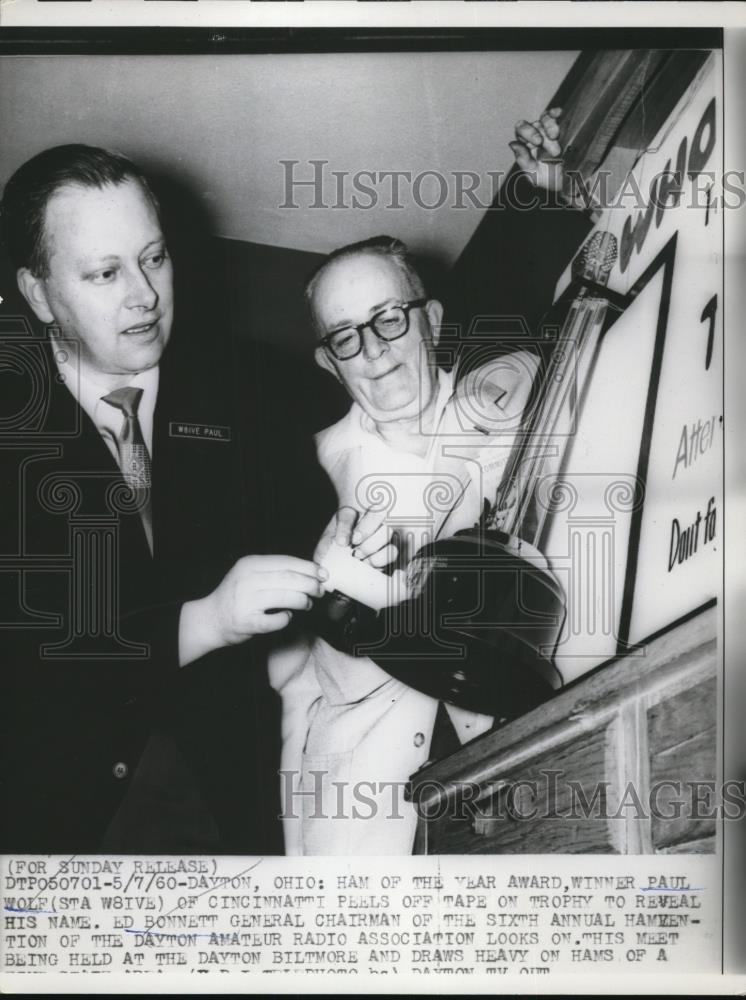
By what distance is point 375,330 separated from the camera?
2035 millimetres

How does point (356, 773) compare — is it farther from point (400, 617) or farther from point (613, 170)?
point (613, 170)

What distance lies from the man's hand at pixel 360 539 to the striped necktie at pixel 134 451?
37 centimetres

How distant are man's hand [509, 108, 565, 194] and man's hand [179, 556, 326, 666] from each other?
0.97 metres

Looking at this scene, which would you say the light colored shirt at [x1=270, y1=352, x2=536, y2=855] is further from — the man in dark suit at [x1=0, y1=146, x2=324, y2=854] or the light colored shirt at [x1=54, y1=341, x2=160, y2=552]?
the light colored shirt at [x1=54, y1=341, x2=160, y2=552]

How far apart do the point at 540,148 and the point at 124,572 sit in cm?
127

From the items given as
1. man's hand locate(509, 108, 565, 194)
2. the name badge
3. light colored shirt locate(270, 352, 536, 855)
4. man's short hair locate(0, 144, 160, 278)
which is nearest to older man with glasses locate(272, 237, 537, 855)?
light colored shirt locate(270, 352, 536, 855)

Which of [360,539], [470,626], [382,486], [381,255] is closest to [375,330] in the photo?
[381,255]

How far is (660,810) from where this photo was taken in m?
1.99

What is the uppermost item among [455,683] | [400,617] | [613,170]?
[613,170]

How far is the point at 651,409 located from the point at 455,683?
0.72 m

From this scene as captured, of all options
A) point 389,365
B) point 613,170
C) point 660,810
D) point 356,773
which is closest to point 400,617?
point 356,773

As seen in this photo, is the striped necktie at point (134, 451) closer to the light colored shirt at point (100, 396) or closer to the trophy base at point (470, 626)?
the light colored shirt at point (100, 396)

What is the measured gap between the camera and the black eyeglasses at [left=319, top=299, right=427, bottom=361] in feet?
6.67

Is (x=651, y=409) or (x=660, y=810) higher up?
(x=651, y=409)
